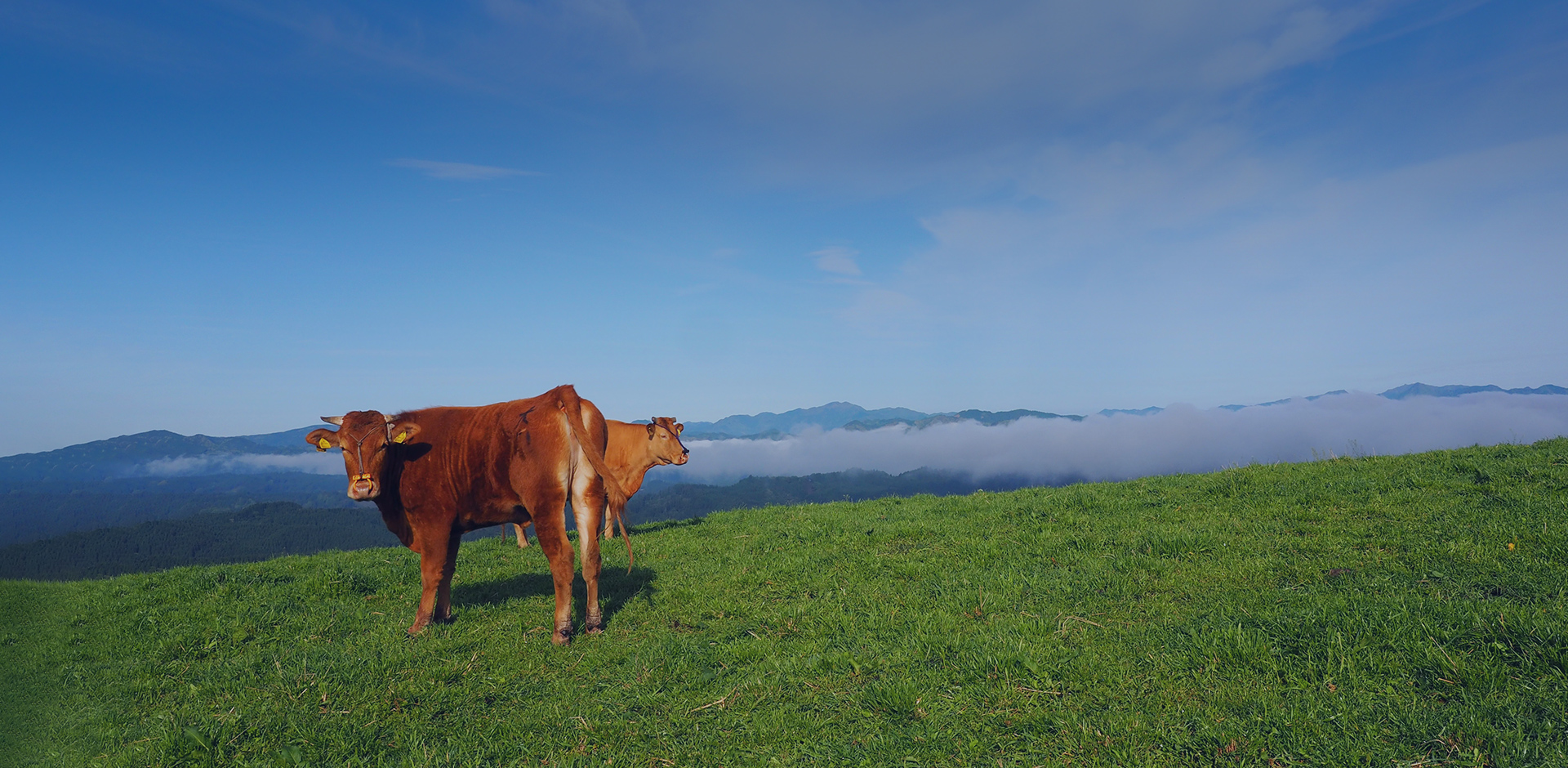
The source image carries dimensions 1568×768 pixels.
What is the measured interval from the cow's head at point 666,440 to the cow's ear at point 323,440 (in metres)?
10.1

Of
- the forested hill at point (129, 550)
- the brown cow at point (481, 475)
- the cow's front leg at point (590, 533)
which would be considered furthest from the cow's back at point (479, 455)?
the forested hill at point (129, 550)

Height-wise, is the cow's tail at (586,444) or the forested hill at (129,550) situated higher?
the cow's tail at (586,444)

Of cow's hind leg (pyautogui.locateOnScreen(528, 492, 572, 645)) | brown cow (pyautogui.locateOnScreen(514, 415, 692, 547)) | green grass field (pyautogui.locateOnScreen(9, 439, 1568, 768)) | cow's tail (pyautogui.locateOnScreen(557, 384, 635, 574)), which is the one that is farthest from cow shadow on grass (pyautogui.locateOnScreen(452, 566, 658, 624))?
brown cow (pyautogui.locateOnScreen(514, 415, 692, 547))

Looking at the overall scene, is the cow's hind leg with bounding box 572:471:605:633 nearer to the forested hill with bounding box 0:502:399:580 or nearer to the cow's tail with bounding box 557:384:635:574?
the cow's tail with bounding box 557:384:635:574

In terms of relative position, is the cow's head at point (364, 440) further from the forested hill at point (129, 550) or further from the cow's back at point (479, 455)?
the forested hill at point (129, 550)

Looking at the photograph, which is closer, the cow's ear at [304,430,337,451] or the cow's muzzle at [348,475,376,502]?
the cow's muzzle at [348,475,376,502]

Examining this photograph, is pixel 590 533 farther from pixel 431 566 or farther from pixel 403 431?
pixel 403 431

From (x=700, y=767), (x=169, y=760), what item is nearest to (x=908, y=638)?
(x=700, y=767)

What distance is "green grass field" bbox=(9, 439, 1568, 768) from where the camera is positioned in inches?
221

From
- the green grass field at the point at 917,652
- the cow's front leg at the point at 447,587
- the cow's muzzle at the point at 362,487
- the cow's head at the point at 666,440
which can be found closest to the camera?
the green grass field at the point at 917,652

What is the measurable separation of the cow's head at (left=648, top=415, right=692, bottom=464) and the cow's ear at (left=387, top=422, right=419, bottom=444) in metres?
9.73

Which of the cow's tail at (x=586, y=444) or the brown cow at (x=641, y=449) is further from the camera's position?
the brown cow at (x=641, y=449)

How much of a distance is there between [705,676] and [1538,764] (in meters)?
6.36

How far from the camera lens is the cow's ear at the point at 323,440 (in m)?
9.39
